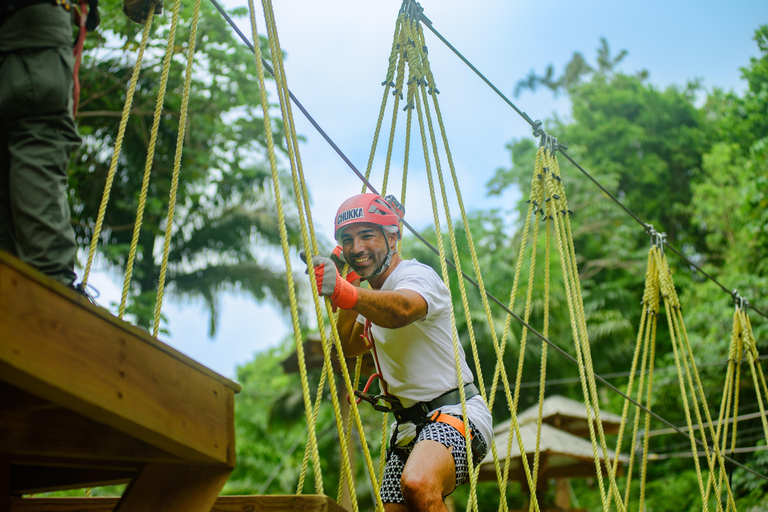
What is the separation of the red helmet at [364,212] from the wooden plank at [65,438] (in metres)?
1.17

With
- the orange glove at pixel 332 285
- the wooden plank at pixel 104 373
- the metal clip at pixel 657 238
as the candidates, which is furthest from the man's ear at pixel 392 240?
the metal clip at pixel 657 238

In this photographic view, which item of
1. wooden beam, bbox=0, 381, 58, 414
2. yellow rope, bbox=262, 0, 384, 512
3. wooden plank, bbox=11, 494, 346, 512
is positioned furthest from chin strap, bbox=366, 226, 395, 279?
wooden beam, bbox=0, 381, 58, 414

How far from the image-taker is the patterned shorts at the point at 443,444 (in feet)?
7.06

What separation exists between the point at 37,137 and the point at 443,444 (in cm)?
141

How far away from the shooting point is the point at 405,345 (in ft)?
7.69

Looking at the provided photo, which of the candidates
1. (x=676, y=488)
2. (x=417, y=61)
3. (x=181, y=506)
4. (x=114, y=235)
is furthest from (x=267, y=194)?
(x=181, y=506)

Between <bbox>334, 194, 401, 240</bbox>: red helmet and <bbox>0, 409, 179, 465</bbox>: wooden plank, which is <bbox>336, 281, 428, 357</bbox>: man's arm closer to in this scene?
<bbox>334, 194, 401, 240</bbox>: red helmet

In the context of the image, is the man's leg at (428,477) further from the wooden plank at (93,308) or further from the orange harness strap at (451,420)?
the wooden plank at (93,308)

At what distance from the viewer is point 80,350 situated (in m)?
1.16

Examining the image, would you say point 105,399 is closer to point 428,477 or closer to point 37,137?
point 37,137

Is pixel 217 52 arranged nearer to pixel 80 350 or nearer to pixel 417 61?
pixel 417 61

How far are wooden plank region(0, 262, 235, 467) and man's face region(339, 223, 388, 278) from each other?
1.04 meters

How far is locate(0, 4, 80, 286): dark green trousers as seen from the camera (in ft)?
4.59

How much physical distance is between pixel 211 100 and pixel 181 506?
617cm
